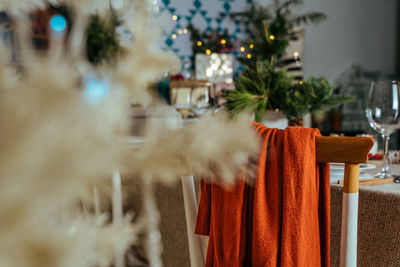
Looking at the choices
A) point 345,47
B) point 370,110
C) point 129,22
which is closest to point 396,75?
point 345,47

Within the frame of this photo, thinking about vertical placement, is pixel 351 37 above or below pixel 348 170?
above

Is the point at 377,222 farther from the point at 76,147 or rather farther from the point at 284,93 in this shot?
the point at 76,147

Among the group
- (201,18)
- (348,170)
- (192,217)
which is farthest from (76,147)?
(201,18)

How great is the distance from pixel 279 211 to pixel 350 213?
116 millimetres

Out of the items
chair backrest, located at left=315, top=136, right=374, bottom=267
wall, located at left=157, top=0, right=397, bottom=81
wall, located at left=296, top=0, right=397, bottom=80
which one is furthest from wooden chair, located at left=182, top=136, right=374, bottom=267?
wall, located at left=296, top=0, right=397, bottom=80

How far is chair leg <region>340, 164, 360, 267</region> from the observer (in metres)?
0.61

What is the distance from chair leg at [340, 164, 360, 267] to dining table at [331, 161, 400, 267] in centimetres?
16

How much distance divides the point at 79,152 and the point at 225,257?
0.64 metres

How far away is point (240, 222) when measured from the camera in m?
0.67

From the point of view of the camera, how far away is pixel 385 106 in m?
0.89

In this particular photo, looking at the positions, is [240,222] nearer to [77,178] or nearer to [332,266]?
[332,266]

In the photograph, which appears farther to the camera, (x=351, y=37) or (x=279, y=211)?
(x=351, y=37)

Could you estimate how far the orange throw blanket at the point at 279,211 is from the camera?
62 cm

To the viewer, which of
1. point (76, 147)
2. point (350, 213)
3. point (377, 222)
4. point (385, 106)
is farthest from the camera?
point (385, 106)
